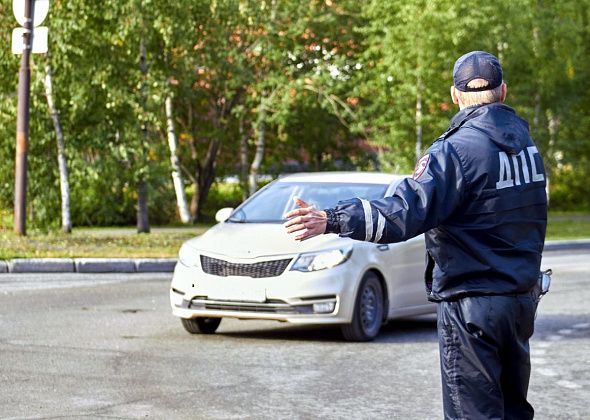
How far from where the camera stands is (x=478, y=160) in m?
4.99

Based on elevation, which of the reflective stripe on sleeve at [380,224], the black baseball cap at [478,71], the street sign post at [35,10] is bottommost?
the reflective stripe on sleeve at [380,224]

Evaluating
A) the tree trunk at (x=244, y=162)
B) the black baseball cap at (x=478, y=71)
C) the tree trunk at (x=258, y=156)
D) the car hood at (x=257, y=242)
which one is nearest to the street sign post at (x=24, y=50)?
the car hood at (x=257, y=242)

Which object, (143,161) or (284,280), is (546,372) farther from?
(143,161)

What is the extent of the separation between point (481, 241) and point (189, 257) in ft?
22.3

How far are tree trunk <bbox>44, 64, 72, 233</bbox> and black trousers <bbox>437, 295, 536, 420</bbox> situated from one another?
60.6 feet

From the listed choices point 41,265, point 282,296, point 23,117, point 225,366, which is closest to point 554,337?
point 282,296

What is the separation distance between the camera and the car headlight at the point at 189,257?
37.9 feet

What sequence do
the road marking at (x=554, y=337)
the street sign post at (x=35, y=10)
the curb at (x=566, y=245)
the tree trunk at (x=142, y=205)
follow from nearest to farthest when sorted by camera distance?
the road marking at (x=554, y=337) → the street sign post at (x=35, y=10) → the tree trunk at (x=142, y=205) → the curb at (x=566, y=245)

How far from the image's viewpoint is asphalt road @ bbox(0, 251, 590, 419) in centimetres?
825

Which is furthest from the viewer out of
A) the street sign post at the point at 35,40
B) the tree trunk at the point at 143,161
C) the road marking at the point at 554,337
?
the tree trunk at the point at 143,161

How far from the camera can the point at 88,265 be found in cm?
1827

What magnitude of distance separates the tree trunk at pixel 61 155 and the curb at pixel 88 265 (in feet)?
14.9

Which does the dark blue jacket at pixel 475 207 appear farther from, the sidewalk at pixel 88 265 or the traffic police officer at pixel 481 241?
the sidewalk at pixel 88 265

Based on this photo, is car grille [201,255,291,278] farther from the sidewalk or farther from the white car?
the sidewalk
